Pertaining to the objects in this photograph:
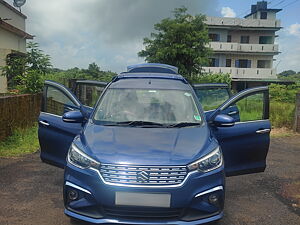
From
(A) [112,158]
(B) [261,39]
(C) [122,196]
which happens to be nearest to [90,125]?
(A) [112,158]

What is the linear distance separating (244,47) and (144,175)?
32.1 metres

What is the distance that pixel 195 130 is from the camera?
11.1 ft

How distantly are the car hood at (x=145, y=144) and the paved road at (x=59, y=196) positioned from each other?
41.3 inches

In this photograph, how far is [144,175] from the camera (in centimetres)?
268

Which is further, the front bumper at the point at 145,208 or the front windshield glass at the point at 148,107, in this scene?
the front windshield glass at the point at 148,107

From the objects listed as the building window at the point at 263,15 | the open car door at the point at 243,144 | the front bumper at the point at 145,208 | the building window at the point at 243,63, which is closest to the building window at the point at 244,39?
the building window at the point at 243,63

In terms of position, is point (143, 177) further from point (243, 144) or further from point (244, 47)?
point (244, 47)

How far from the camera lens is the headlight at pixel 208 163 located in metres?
2.81

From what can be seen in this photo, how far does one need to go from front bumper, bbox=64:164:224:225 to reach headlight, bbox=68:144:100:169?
6 centimetres

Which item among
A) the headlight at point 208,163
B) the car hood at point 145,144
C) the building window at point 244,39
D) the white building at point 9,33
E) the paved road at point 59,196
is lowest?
the paved road at point 59,196

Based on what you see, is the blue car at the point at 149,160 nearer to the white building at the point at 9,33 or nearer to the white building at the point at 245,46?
the white building at the point at 9,33

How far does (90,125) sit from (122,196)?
44.6 inches

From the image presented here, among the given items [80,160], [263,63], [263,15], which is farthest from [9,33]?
[263,15]

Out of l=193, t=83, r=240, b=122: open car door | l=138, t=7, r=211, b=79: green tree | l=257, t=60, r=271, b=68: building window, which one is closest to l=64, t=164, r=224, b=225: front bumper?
l=193, t=83, r=240, b=122: open car door
